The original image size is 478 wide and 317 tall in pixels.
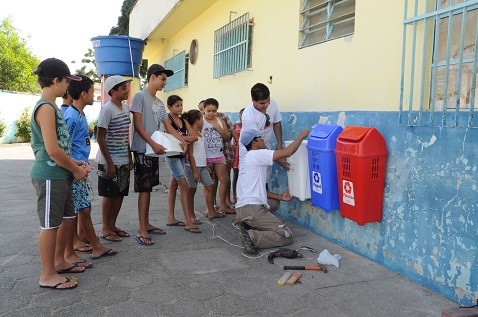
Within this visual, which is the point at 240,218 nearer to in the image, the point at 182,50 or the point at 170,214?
the point at 170,214

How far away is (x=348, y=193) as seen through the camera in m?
3.55

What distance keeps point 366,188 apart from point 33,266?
287 centimetres

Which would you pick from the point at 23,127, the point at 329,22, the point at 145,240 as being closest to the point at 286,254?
the point at 145,240

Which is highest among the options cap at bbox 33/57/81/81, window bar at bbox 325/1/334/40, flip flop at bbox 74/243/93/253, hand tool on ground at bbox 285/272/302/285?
window bar at bbox 325/1/334/40

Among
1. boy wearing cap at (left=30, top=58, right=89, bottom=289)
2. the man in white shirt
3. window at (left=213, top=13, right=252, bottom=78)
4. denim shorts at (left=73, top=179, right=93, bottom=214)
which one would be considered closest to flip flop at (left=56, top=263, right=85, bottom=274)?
boy wearing cap at (left=30, top=58, right=89, bottom=289)

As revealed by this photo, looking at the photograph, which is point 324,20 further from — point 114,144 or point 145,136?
point 114,144

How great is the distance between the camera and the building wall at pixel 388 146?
2.80 metres

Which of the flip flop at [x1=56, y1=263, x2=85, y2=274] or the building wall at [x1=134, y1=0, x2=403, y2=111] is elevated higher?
the building wall at [x1=134, y1=0, x2=403, y2=111]

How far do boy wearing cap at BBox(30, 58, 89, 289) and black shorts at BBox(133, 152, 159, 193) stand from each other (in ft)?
3.18

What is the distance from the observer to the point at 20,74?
1161 inches

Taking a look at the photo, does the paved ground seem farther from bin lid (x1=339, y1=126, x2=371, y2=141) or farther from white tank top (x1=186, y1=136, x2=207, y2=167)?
bin lid (x1=339, y1=126, x2=371, y2=141)

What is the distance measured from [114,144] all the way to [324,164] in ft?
6.53

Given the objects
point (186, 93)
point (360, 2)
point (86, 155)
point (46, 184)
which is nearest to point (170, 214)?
point (86, 155)

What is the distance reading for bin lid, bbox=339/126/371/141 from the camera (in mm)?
3392
